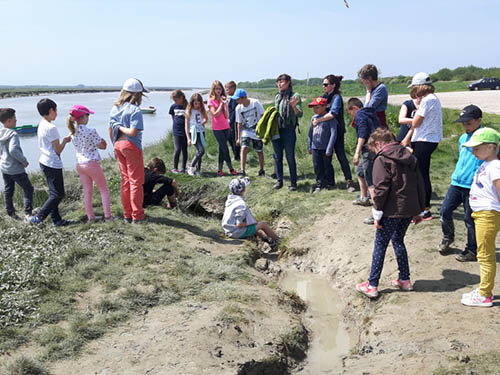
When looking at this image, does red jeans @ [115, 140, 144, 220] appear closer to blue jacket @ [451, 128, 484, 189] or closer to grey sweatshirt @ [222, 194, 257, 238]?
grey sweatshirt @ [222, 194, 257, 238]

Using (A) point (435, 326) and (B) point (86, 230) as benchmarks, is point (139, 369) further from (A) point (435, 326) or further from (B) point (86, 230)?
(B) point (86, 230)

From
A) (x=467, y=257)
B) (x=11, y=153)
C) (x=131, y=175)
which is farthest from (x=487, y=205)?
(x=11, y=153)

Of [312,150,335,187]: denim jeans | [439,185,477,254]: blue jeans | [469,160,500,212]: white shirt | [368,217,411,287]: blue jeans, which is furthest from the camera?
[312,150,335,187]: denim jeans

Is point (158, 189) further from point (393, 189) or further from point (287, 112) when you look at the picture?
point (393, 189)

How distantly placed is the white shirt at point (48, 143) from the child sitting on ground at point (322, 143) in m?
3.94

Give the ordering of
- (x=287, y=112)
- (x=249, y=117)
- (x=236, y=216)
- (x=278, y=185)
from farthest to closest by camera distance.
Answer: (x=249, y=117) < (x=278, y=185) < (x=287, y=112) < (x=236, y=216)

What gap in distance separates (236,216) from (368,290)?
2358mm

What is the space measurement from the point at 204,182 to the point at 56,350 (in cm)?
527

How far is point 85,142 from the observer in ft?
20.0

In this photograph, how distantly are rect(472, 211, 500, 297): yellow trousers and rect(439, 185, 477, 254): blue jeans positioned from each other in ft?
2.59

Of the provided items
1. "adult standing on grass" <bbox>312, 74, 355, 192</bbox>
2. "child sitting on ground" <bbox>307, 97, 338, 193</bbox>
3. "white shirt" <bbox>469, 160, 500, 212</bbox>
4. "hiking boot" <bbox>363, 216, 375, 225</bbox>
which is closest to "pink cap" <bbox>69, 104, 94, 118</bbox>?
"child sitting on ground" <bbox>307, 97, 338, 193</bbox>

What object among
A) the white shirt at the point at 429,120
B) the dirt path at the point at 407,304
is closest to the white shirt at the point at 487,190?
the dirt path at the point at 407,304

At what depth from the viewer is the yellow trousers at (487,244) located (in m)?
3.80

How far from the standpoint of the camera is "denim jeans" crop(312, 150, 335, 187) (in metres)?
7.64
